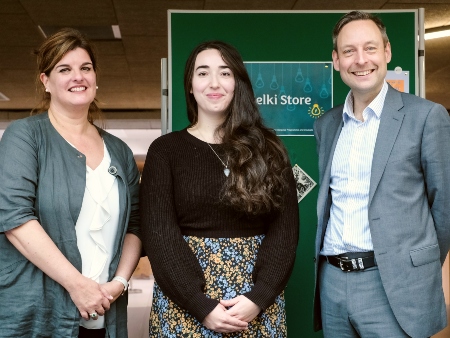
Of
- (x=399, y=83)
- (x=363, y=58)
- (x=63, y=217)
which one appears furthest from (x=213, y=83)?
(x=399, y=83)

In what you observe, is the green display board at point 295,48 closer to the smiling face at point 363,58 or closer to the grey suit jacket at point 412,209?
the smiling face at point 363,58

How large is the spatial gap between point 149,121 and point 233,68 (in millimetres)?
9397

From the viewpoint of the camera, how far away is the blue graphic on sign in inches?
129

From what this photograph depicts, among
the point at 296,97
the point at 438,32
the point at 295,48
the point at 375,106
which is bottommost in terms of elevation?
the point at 375,106

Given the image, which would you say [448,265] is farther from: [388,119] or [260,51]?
[388,119]

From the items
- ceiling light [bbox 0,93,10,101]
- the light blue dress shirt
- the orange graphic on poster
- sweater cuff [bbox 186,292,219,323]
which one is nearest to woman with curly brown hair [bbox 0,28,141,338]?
sweater cuff [bbox 186,292,219,323]

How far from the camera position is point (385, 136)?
2143 mm

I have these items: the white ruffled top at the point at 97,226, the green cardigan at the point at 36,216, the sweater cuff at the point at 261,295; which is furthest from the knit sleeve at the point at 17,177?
the sweater cuff at the point at 261,295

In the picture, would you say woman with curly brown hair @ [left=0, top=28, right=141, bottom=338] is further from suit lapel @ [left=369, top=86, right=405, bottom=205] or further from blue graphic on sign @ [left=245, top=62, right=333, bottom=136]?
blue graphic on sign @ [left=245, top=62, right=333, bottom=136]

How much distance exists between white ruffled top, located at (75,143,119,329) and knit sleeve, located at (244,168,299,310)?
561 millimetres

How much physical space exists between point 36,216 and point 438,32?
5.59m

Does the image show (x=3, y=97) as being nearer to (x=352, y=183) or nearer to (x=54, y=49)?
(x=54, y=49)

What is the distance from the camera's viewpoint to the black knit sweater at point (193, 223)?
1960 millimetres

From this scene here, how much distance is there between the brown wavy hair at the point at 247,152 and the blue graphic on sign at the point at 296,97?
1.04m
